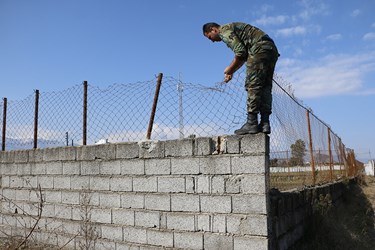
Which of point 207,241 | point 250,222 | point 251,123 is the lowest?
point 207,241

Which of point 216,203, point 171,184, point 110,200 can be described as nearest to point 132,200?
point 110,200

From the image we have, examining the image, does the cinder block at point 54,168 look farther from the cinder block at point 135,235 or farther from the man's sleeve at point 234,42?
the man's sleeve at point 234,42

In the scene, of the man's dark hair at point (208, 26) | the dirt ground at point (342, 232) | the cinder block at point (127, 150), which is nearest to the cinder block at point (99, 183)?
the cinder block at point (127, 150)

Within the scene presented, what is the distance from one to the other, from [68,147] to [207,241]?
8.26 feet

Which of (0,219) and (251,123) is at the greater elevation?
(251,123)

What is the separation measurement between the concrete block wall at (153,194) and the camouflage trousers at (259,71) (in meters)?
0.40

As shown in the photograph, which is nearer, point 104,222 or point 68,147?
point 104,222

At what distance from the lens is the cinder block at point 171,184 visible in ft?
12.7

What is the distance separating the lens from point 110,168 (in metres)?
4.52

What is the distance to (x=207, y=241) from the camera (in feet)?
11.9

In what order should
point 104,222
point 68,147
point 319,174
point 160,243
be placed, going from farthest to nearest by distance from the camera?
point 319,174, point 68,147, point 104,222, point 160,243

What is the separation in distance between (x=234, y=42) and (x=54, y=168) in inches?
128

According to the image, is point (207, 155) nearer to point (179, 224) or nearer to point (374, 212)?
point (179, 224)

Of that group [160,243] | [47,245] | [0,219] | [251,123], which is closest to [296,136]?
[251,123]
